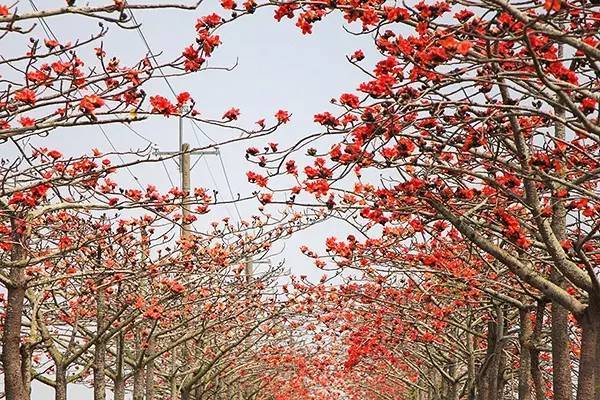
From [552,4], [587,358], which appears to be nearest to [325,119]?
[552,4]

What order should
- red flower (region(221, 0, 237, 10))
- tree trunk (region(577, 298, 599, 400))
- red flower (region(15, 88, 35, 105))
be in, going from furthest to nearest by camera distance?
tree trunk (region(577, 298, 599, 400)), red flower (region(221, 0, 237, 10)), red flower (region(15, 88, 35, 105))

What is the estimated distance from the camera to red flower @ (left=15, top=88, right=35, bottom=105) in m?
4.30

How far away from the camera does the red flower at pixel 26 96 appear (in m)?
4.30

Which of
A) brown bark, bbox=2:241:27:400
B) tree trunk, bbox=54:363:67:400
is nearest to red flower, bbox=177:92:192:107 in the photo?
brown bark, bbox=2:241:27:400

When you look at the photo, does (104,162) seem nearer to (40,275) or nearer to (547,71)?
(547,71)

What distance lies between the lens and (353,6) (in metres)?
5.10

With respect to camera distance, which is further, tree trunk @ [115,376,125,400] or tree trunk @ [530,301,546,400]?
tree trunk @ [115,376,125,400]

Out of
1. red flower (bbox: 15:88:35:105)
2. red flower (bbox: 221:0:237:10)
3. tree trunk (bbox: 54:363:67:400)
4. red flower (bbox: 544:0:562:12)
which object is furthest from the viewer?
tree trunk (bbox: 54:363:67:400)

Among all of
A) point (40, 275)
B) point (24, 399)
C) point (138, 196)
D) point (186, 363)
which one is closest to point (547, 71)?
point (138, 196)

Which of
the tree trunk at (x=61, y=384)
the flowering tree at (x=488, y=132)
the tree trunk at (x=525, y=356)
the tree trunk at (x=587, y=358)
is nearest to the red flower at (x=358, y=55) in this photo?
the flowering tree at (x=488, y=132)

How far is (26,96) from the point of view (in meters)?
4.31

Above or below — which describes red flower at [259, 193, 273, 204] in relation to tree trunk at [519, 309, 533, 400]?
above

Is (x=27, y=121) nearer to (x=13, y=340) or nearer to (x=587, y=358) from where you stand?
(x=13, y=340)

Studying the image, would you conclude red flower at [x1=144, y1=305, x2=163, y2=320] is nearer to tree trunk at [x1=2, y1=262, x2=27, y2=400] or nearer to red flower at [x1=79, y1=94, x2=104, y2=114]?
tree trunk at [x1=2, y1=262, x2=27, y2=400]
